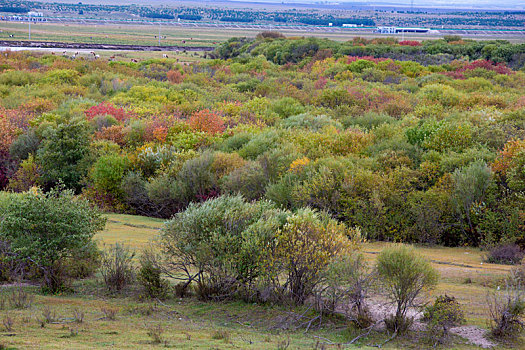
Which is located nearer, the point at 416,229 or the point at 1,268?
the point at 1,268

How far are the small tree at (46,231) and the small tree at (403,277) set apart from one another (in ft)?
26.1

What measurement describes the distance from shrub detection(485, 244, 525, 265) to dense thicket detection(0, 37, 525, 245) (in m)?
1.29

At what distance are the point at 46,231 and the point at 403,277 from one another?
364 inches

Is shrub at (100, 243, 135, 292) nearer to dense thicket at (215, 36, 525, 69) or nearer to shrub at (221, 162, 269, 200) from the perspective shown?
shrub at (221, 162, 269, 200)

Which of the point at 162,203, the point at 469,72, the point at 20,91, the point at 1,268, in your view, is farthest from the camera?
the point at 469,72

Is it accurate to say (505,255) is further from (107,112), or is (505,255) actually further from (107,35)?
(107,35)

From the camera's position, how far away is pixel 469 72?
5853 cm

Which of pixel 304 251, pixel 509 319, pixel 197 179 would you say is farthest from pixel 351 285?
pixel 197 179

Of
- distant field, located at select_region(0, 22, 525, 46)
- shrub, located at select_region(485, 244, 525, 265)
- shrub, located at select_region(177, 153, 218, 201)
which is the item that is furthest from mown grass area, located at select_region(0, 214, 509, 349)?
distant field, located at select_region(0, 22, 525, 46)

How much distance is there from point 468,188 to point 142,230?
13101 millimetres

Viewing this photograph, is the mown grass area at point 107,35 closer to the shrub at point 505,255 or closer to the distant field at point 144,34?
the distant field at point 144,34

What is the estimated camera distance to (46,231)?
15.6m

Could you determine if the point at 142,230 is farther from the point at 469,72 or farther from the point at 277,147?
the point at 469,72

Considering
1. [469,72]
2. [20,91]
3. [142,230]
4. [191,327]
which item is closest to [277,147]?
[142,230]
